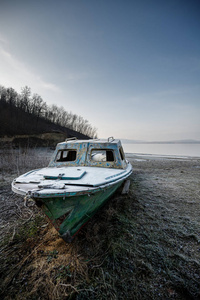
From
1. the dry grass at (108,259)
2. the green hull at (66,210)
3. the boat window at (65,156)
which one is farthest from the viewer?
the boat window at (65,156)

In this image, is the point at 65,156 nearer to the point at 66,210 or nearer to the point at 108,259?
the point at 66,210

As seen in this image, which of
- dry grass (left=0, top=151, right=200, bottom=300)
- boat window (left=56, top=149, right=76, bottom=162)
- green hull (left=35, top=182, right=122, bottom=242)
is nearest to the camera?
dry grass (left=0, top=151, right=200, bottom=300)

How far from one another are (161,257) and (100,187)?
1.71m

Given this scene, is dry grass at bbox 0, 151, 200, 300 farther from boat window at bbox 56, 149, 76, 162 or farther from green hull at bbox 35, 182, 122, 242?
boat window at bbox 56, 149, 76, 162

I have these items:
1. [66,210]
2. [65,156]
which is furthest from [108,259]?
[65,156]

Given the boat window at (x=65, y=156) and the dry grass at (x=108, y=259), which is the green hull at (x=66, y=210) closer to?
the dry grass at (x=108, y=259)

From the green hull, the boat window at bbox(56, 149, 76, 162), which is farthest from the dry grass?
the boat window at bbox(56, 149, 76, 162)

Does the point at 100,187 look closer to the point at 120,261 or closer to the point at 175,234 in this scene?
the point at 120,261

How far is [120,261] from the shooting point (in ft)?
7.95

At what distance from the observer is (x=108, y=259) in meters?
2.46

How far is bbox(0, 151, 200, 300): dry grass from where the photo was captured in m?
1.97

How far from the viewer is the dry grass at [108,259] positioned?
6.45 feet

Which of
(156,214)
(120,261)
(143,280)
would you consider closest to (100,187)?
(120,261)

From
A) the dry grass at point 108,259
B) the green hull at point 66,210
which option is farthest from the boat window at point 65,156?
the green hull at point 66,210
